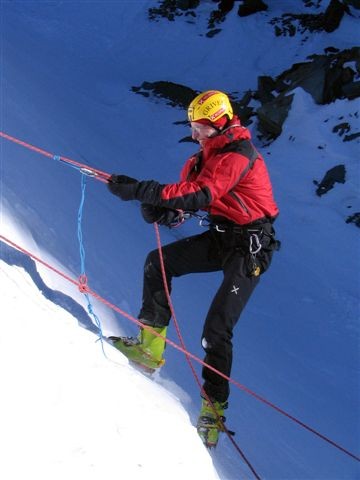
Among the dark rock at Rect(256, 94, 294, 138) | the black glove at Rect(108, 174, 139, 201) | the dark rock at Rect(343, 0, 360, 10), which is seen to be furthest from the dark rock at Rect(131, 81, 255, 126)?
the black glove at Rect(108, 174, 139, 201)

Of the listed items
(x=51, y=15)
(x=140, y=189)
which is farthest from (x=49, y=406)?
(x=51, y=15)

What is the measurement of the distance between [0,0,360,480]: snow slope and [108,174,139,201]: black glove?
90 cm

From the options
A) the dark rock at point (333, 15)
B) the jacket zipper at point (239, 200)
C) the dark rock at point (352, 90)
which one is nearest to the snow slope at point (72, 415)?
the jacket zipper at point (239, 200)

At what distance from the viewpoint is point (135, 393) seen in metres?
3.05

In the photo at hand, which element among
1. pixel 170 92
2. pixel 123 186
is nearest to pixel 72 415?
pixel 123 186

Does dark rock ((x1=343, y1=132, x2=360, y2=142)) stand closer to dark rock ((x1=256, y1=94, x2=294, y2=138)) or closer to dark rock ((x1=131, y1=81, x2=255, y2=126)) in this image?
dark rock ((x1=256, y1=94, x2=294, y2=138))

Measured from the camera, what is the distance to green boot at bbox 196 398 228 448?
3629 mm

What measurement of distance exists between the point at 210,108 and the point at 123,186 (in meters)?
0.90

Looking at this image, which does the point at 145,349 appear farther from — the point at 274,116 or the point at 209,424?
the point at 274,116

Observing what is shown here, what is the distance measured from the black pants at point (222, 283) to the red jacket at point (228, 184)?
20cm

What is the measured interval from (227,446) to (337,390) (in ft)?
5.55

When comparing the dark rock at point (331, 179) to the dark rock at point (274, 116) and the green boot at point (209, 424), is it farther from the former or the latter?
the green boot at point (209, 424)

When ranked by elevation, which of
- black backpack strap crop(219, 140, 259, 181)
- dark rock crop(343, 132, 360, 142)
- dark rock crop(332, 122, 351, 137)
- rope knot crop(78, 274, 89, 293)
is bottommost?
rope knot crop(78, 274, 89, 293)

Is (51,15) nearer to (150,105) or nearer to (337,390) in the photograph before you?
(150,105)
